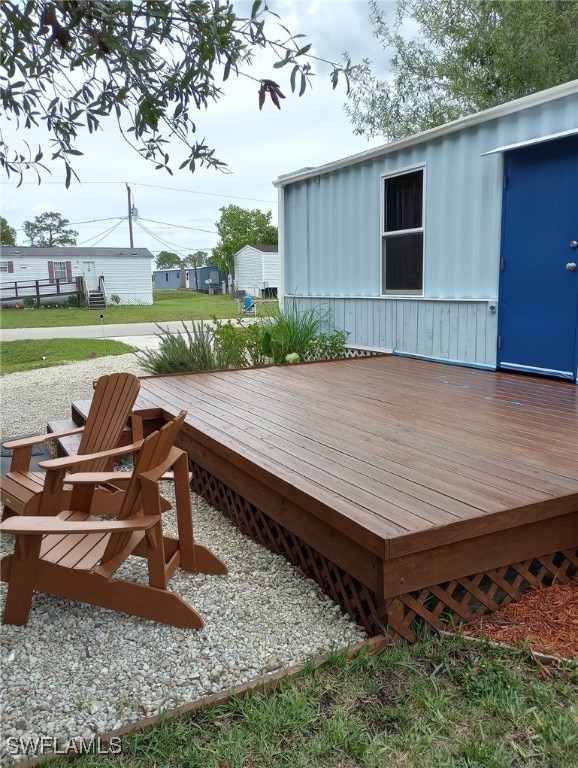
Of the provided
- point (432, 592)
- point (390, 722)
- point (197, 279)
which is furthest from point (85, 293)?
point (390, 722)

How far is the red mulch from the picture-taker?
1.89 metres

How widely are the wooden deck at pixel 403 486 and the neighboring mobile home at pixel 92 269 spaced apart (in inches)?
980

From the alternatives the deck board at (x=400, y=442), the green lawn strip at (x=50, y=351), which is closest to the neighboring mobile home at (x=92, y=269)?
the green lawn strip at (x=50, y=351)

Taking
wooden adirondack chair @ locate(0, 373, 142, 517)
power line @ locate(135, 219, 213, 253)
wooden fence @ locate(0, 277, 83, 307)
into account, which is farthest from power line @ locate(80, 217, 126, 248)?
wooden adirondack chair @ locate(0, 373, 142, 517)

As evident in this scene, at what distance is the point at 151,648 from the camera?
6.50 ft

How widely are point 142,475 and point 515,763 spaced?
4.31ft

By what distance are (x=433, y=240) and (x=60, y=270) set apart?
25830 mm

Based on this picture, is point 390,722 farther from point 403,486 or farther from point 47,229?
point 47,229

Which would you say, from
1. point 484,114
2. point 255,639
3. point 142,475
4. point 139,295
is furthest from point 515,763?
point 139,295

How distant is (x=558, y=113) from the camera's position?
14.8ft

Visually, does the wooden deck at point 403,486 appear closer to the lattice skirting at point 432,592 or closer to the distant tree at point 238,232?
the lattice skirting at point 432,592

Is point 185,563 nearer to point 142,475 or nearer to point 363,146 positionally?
point 142,475

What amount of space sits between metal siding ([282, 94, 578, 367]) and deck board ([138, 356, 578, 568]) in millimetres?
635

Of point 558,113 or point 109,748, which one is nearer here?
point 109,748
